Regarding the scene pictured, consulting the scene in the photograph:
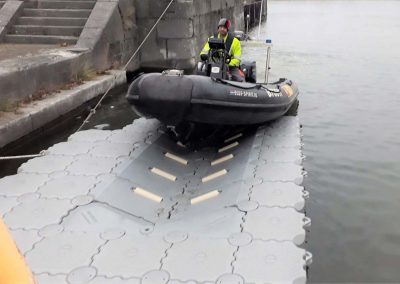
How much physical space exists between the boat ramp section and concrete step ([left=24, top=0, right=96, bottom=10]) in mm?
5318

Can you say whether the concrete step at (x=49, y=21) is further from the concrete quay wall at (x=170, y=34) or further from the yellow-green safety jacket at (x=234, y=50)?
the yellow-green safety jacket at (x=234, y=50)

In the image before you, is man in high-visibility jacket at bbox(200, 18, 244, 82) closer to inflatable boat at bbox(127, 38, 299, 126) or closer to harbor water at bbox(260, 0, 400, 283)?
inflatable boat at bbox(127, 38, 299, 126)

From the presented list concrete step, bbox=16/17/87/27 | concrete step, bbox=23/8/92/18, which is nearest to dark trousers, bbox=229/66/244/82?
concrete step, bbox=16/17/87/27

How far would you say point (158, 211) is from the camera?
4.11m

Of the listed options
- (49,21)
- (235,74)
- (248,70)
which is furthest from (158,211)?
(49,21)

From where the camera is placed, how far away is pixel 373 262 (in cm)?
377

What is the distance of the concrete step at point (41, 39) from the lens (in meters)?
9.04

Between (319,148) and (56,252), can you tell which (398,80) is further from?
(56,252)

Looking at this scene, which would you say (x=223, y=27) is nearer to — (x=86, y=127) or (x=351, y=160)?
(x=351, y=160)

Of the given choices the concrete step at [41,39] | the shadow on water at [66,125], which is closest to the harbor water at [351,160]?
the shadow on water at [66,125]

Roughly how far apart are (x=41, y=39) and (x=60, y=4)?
129 centimetres

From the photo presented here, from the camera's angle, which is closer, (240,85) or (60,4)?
(240,85)

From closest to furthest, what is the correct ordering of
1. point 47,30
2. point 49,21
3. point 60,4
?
point 47,30 < point 49,21 < point 60,4

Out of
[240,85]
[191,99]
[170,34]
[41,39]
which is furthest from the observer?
[170,34]
